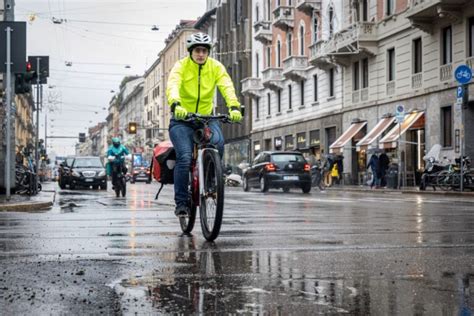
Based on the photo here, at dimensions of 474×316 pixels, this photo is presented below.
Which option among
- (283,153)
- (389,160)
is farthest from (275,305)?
(389,160)

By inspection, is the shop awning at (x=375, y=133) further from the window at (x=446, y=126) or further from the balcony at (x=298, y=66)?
the balcony at (x=298, y=66)

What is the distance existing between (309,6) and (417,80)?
14228 mm

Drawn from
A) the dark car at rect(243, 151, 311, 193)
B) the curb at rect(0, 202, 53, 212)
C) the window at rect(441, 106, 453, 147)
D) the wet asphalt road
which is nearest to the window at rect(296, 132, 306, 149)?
the window at rect(441, 106, 453, 147)

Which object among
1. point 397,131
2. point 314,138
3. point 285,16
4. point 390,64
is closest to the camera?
point 397,131

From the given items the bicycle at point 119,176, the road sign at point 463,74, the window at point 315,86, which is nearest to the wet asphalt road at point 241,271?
the bicycle at point 119,176

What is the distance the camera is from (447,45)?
31.9 metres

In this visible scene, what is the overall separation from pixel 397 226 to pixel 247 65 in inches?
2238

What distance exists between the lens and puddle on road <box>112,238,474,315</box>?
12.2 ft

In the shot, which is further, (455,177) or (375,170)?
(375,170)

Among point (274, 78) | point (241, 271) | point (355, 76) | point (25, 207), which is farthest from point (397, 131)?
point (241, 271)

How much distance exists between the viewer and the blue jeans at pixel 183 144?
751cm

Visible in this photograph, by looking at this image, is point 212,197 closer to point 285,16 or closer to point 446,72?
point 446,72

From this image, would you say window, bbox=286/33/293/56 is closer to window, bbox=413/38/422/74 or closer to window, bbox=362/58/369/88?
window, bbox=362/58/369/88

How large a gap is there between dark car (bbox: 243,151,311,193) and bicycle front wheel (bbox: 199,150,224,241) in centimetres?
2071
